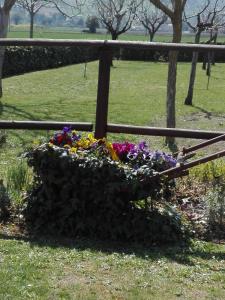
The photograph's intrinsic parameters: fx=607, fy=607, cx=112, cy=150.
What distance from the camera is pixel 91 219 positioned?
5.22m

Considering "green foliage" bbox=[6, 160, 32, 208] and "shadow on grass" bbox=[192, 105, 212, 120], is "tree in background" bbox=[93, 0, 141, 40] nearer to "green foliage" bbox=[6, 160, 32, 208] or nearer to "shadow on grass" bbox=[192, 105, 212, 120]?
"shadow on grass" bbox=[192, 105, 212, 120]

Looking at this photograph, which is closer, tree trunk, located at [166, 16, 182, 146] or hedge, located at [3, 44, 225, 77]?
tree trunk, located at [166, 16, 182, 146]

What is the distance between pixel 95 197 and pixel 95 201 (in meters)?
0.04

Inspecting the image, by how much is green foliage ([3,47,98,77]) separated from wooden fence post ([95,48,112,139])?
715 inches

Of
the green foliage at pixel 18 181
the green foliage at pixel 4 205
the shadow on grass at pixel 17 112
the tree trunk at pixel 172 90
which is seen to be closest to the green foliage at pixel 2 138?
the tree trunk at pixel 172 90

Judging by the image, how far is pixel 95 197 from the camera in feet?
17.0

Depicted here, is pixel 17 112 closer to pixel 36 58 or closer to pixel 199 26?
pixel 199 26

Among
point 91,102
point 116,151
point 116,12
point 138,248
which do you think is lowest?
point 91,102

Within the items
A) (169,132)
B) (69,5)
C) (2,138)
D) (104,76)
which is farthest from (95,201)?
(69,5)

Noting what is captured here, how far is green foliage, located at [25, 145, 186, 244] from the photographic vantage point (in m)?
5.11

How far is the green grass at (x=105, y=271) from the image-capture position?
3.98 m

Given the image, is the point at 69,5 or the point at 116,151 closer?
the point at 116,151

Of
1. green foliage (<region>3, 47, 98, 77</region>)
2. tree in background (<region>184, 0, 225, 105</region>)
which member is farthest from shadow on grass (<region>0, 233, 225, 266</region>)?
green foliage (<region>3, 47, 98, 77</region>)

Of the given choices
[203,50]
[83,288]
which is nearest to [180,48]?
[203,50]
